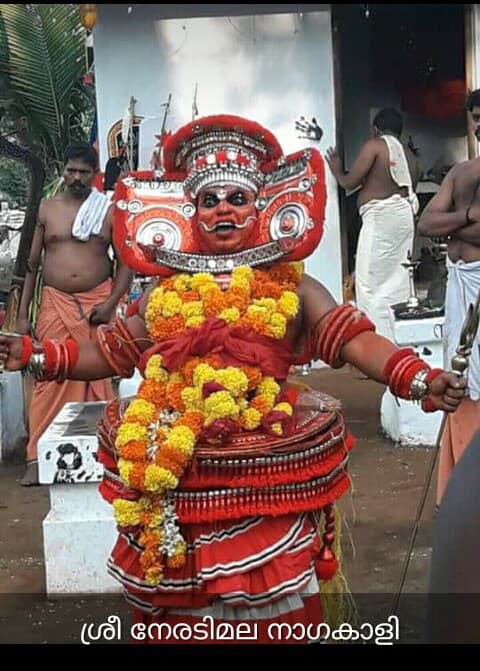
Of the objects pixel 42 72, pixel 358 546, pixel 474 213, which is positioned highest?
pixel 42 72

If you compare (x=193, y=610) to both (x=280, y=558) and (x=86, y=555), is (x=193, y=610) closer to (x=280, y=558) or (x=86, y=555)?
(x=280, y=558)

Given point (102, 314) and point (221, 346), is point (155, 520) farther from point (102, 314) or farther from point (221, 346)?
point (102, 314)

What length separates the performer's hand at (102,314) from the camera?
5.73 metres

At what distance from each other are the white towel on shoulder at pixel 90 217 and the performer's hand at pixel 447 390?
11.0ft

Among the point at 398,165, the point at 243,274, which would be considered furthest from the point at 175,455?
the point at 398,165

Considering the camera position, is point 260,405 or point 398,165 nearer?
point 260,405

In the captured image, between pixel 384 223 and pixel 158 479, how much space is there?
5.56m

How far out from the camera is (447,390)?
2.75m

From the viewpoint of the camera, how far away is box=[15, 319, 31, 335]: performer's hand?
549 centimetres

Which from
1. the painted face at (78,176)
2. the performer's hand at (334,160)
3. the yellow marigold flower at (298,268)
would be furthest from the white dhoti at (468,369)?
the performer's hand at (334,160)

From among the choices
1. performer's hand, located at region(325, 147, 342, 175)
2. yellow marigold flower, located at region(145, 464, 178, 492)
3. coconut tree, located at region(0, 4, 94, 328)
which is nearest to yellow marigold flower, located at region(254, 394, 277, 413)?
yellow marigold flower, located at region(145, 464, 178, 492)

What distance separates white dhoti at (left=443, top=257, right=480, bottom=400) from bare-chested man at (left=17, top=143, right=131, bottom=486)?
1.85 meters

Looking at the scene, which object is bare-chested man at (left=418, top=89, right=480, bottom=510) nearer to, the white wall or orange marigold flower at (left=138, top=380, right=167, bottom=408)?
orange marigold flower at (left=138, top=380, right=167, bottom=408)

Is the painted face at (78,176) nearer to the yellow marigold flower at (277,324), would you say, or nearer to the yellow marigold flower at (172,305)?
the yellow marigold flower at (172,305)
